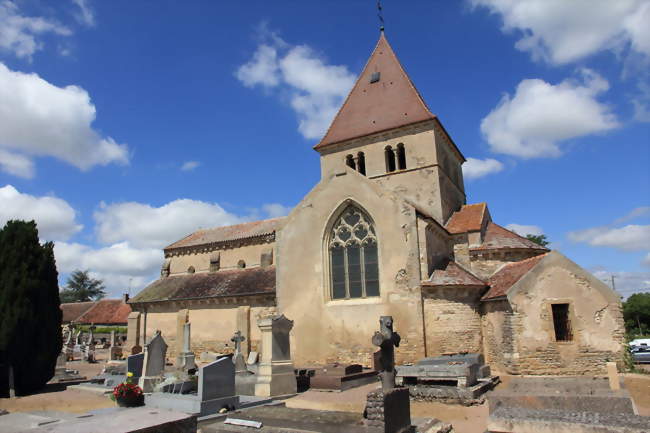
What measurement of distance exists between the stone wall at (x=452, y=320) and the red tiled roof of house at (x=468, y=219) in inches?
155

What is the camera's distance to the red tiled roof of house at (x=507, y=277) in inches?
648

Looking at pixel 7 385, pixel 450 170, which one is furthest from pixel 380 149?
pixel 7 385

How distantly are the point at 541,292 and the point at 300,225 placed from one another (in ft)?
33.0

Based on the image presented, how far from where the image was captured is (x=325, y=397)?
1262 centimetres

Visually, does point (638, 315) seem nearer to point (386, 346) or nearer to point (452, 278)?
point (452, 278)

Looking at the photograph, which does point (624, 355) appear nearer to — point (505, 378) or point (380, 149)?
point (505, 378)

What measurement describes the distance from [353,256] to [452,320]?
4756mm

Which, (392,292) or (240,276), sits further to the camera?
(240,276)

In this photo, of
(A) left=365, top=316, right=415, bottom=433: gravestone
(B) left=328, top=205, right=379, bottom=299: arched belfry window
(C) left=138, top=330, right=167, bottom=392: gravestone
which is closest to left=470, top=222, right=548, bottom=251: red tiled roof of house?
(B) left=328, top=205, right=379, bottom=299: arched belfry window

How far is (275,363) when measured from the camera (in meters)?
13.3

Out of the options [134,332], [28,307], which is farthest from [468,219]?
[134,332]

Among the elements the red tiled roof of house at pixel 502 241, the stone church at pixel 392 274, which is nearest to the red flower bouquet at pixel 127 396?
the stone church at pixel 392 274

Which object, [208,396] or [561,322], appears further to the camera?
[561,322]

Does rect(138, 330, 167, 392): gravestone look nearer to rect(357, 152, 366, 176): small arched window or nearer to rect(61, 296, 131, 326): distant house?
rect(357, 152, 366, 176): small arched window
